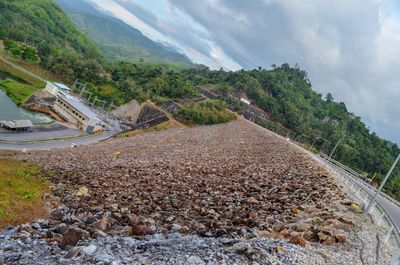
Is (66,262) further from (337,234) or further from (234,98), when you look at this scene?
(234,98)

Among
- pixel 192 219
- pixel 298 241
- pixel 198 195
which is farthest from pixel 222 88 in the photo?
pixel 298 241

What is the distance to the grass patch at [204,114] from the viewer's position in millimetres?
79950

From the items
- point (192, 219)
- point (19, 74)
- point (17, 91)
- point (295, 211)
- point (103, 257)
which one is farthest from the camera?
point (19, 74)

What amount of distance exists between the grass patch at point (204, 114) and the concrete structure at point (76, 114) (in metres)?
19.8

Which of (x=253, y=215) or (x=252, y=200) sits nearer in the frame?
(x=253, y=215)

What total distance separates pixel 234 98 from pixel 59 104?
55.3 metres

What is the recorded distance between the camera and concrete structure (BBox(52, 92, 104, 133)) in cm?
6412

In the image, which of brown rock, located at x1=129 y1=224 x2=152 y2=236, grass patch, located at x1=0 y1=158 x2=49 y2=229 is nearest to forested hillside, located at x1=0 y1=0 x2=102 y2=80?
grass patch, located at x1=0 y1=158 x2=49 y2=229

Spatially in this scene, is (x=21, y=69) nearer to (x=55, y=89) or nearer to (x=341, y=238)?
(x=55, y=89)

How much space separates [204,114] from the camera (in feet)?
268

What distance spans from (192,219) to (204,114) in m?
65.6

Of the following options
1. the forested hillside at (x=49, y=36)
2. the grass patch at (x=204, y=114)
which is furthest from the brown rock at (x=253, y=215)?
the forested hillside at (x=49, y=36)

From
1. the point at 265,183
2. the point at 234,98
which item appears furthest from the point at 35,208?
the point at 234,98

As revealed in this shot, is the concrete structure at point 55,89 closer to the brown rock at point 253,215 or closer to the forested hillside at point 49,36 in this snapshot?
the forested hillside at point 49,36
